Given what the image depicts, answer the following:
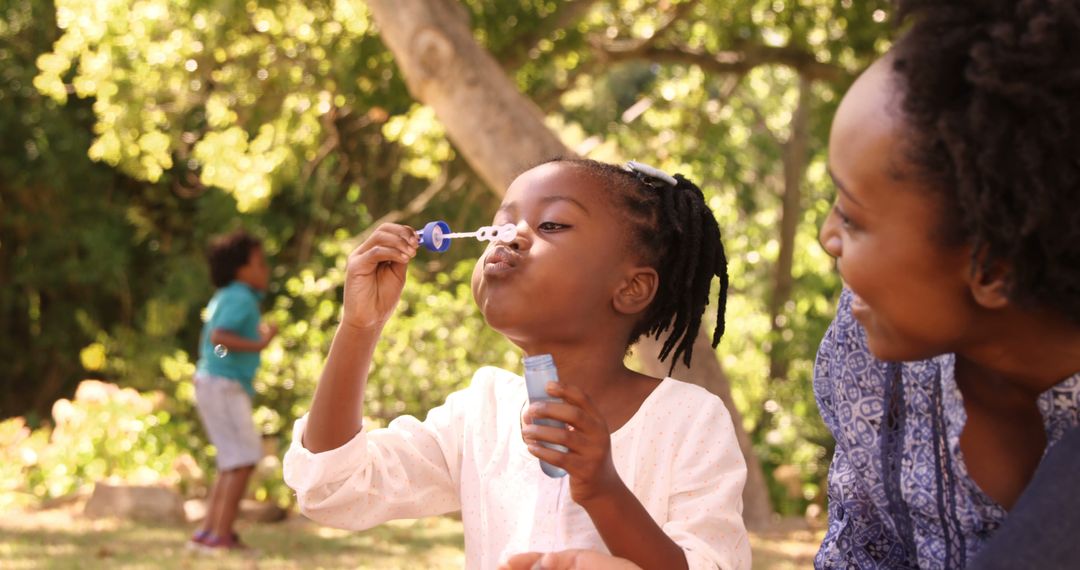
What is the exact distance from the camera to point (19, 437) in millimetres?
10477

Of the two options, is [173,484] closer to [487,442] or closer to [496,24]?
[496,24]

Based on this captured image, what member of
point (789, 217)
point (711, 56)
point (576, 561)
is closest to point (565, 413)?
point (576, 561)

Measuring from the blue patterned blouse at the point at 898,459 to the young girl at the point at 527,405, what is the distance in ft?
0.91

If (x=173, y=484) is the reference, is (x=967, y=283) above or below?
above

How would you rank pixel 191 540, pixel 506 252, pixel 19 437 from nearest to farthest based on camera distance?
1. pixel 506 252
2. pixel 191 540
3. pixel 19 437

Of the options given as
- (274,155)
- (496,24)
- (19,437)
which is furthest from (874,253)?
(19,437)

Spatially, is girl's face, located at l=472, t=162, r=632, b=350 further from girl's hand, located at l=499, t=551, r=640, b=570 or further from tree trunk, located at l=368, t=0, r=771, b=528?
tree trunk, located at l=368, t=0, r=771, b=528

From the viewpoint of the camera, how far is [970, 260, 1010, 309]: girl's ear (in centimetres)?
137

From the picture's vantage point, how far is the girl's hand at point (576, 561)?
1.80m

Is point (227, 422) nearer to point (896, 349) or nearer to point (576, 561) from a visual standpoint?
point (576, 561)

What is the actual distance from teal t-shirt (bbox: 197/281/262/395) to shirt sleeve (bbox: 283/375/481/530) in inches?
184

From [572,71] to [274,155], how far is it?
2.31 metres

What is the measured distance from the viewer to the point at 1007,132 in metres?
1.31

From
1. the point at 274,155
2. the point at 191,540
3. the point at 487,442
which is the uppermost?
the point at 274,155
